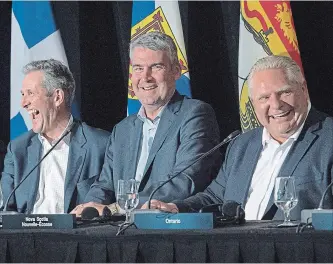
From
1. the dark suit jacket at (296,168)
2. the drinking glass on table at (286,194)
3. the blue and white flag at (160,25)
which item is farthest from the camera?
the blue and white flag at (160,25)

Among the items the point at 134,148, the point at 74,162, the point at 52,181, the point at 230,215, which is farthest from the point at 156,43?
the point at 230,215

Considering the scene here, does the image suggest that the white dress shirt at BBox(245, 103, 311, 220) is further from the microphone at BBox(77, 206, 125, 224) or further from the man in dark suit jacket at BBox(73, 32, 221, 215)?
the microphone at BBox(77, 206, 125, 224)

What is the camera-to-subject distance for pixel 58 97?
16.4 ft

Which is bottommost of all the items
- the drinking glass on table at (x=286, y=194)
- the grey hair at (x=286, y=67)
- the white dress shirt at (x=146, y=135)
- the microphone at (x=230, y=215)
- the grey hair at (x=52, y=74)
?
the microphone at (x=230, y=215)

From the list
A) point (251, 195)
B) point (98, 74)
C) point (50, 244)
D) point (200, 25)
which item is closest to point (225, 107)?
point (200, 25)

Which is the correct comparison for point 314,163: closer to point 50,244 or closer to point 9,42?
point 50,244

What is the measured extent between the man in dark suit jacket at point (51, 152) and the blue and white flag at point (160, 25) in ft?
1.57

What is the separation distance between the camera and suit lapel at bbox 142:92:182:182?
457 cm

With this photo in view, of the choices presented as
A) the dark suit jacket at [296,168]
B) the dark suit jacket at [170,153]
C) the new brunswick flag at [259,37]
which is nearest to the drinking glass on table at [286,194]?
the dark suit jacket at [296,168]

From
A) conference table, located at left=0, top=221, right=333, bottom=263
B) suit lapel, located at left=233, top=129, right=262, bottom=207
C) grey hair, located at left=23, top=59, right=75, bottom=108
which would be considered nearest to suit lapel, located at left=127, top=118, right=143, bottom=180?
grey hair, located at left=23, top=59, right=75, bottom=108

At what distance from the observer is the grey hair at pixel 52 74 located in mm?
4953

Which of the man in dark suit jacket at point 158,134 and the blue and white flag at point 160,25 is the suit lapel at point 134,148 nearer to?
the man in dark suit jacket at point 158,134

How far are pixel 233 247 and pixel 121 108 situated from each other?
2829 millimetres

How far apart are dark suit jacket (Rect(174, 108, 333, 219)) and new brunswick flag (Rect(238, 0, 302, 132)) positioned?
68cm
